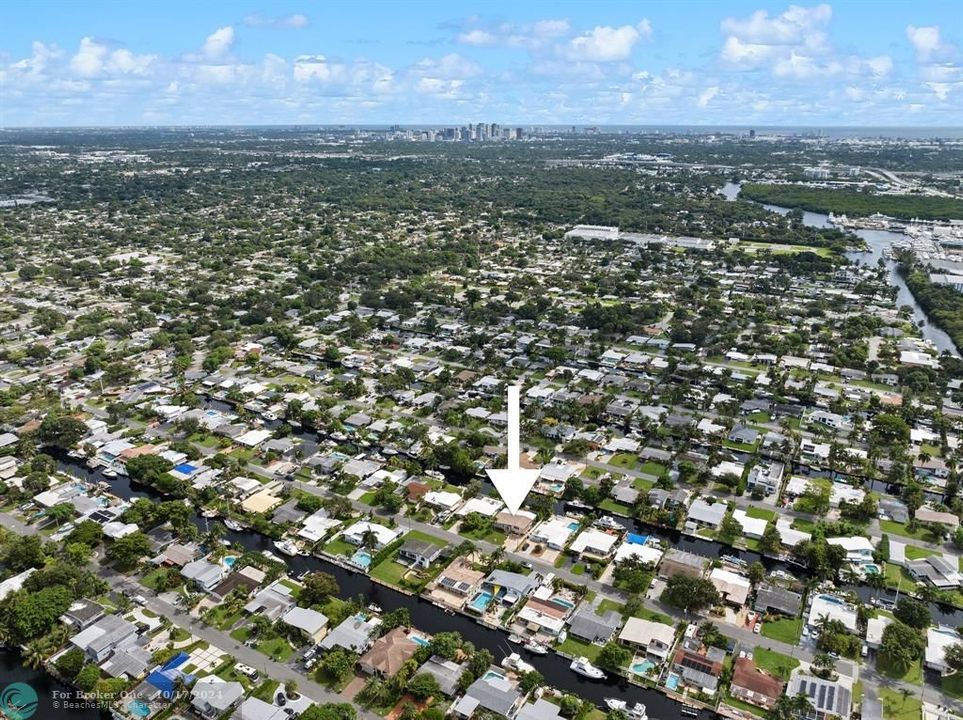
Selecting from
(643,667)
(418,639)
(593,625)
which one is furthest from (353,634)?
(643,667)

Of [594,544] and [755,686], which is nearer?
[755,686]

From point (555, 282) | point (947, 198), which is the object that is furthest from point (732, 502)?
point (947, 198)

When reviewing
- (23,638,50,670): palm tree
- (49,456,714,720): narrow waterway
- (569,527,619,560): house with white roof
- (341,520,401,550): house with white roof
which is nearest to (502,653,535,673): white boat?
(49,456,714,720): narrow waterway

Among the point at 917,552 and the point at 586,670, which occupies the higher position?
the point at 917,552

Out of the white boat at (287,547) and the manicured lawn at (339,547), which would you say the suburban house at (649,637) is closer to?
the manicured lawn at (339,547)

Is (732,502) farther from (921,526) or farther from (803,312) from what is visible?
(803,312)

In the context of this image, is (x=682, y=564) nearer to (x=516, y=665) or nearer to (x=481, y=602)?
(x=481, y=602)

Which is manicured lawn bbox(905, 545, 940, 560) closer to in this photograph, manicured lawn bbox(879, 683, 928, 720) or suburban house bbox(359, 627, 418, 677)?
manicured lawn bbox(879, 683, 928, 720)
